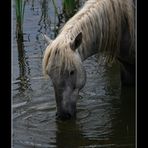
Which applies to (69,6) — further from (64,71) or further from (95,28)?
(64,71)

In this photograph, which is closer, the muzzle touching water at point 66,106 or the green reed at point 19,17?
the muzzle touching water at point 66,106

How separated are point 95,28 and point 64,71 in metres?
0.54

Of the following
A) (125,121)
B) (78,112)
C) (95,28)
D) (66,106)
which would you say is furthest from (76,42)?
(125,121)

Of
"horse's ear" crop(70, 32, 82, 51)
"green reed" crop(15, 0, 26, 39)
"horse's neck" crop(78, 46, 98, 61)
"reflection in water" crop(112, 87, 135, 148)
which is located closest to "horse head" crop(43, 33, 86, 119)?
"horse's ear" crop(70, 32, 82, 51)

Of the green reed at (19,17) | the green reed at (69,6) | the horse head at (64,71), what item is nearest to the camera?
the horse head at (64,71)

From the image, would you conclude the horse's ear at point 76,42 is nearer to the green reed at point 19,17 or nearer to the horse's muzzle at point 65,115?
the horse's muzzle at point 65,115

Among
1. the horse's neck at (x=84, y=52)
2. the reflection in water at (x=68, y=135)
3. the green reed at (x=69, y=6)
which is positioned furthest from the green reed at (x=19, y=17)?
the reflection in water at (x=68, y=135)

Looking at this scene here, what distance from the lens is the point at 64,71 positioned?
3639mm

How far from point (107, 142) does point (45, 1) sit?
381 cm

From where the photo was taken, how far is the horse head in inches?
143

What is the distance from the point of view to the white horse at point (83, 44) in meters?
3.64

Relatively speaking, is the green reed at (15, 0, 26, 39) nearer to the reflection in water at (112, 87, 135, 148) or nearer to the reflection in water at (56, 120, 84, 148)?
the reflection in water at (112, 87, 135, 148)
